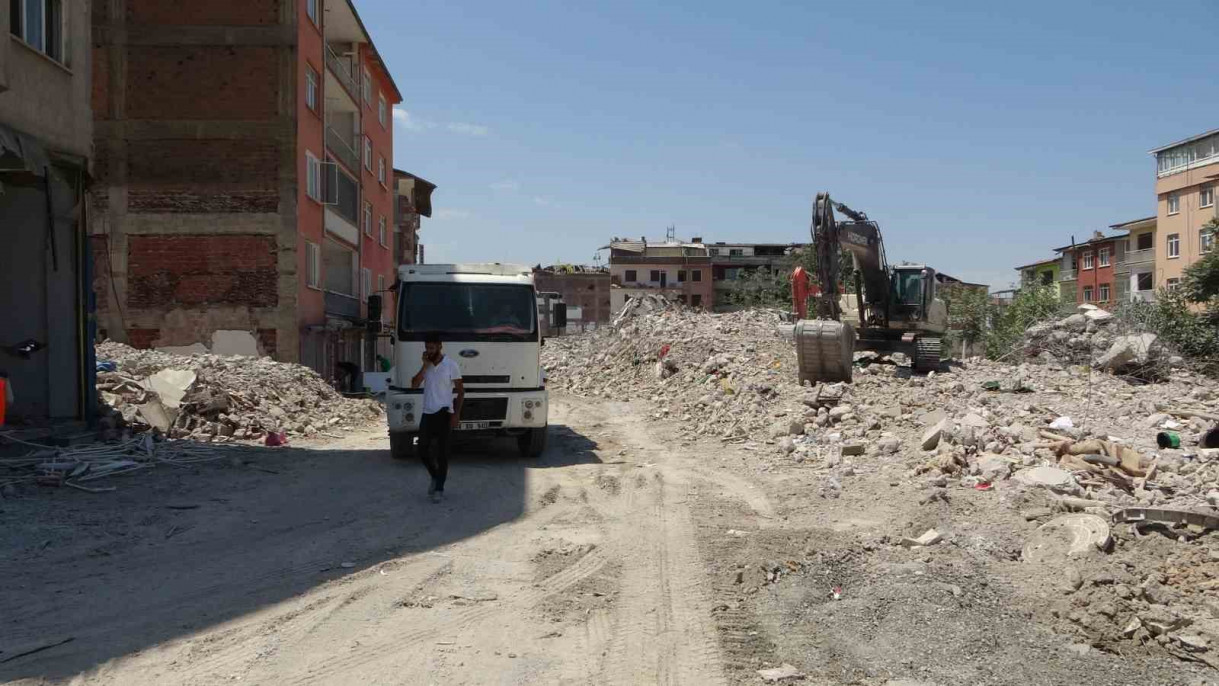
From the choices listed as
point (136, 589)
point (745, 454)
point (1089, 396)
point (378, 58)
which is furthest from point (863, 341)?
point (378, 58)

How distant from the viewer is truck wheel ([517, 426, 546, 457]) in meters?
13.7

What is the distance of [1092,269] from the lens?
71.3 m

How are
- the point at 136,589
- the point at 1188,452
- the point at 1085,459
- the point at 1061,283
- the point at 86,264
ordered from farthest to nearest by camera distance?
the point at 1061,283 < the point at 86,264 < the point at 1188,452 < the point at 1085,459 < the point at 136,589

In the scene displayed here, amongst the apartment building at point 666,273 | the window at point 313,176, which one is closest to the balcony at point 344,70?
the window at point 313,176

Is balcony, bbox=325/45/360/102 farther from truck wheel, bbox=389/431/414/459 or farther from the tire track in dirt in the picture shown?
the tire track in dirt

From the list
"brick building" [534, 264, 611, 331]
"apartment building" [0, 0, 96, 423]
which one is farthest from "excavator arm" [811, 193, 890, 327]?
"brick building" [534, 264, 611, 331]

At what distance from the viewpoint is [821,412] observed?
15461 mm

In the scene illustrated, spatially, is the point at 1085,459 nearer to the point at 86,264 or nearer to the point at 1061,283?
the point at 86,264

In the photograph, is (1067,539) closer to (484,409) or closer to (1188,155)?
(484,409)

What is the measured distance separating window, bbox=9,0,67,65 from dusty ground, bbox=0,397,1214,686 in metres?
6.20

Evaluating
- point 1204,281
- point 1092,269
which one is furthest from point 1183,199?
point 1204,281

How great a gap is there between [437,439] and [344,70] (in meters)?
25.4

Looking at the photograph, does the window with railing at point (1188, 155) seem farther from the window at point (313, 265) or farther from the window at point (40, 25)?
the window at point (40, 25)

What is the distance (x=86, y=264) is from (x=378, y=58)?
25.4 metres
